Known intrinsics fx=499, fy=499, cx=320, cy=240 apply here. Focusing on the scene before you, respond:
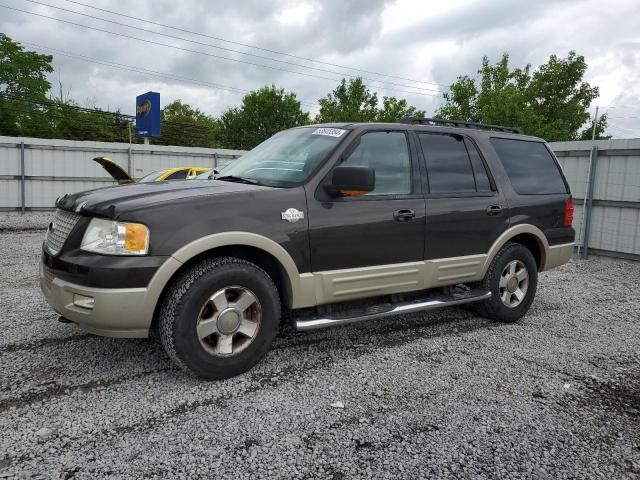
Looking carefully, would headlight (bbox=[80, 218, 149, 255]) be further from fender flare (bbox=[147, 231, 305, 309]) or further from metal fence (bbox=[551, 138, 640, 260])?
metal fence (bbox=[551, 138, 640, 260])

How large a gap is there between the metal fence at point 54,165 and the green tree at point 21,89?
33.3 m

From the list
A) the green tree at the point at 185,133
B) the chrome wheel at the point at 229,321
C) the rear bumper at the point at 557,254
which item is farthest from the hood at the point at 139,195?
the green tree at the point at 185,133

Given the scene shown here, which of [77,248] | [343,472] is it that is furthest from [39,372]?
[343,472]

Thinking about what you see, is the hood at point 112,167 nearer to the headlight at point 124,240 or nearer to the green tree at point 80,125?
the headlight at point 124,240

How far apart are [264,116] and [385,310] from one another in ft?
181

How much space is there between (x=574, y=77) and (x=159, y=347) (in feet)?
124

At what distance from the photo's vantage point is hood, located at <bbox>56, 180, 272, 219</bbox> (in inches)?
125

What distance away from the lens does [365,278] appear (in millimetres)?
3900

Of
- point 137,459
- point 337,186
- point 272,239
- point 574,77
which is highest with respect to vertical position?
point 574,77

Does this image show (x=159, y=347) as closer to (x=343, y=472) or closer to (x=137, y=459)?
(x=137, y=459)

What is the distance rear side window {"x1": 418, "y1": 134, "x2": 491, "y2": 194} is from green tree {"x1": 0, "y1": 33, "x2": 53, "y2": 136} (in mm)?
49251

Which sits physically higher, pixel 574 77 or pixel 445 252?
pixel 574 77

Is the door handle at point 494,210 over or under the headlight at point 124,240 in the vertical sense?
over

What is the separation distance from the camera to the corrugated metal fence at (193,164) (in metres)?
9.51
